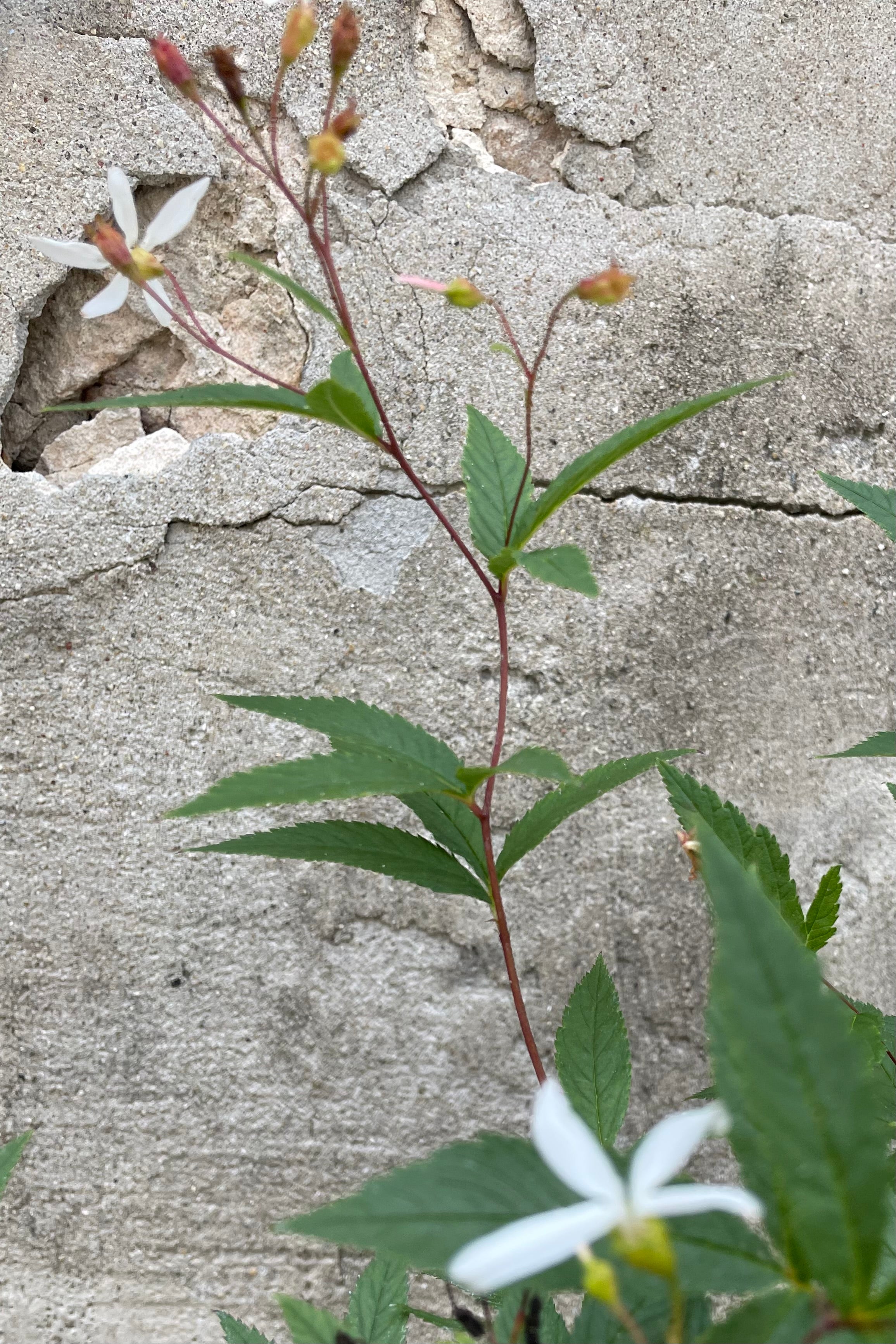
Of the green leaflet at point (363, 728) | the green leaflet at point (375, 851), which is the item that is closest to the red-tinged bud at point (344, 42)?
the green leaflet at point (363, 728)

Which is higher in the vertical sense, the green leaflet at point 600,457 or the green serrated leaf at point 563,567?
the green leaflet at point 600,457

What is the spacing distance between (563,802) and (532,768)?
0.52 ft

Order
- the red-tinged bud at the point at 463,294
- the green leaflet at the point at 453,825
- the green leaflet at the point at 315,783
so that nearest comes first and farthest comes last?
the green leaflet at the point at 315,783, the red-tinged bud at the point at 463,294, the green leaflet at the point at 453,825

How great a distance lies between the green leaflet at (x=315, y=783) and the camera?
478 mm

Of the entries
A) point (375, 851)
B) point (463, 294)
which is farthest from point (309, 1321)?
point (463, 294)

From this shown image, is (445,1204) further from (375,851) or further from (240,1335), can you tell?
(240,1335)

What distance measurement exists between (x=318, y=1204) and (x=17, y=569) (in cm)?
95

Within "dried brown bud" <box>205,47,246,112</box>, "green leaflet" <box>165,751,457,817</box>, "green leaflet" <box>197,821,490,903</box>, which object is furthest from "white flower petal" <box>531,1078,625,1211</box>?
"dried brown bud" <box>205,47,246,112</box>

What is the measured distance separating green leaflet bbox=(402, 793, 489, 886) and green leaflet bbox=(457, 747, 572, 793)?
0.11m

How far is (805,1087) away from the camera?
31 centimetres

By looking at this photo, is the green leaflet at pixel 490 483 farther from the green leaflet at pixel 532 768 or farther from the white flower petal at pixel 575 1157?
the white flower petal at pixel 575 1157

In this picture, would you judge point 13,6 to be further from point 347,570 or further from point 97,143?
point 347,570

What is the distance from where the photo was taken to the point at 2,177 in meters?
1.29

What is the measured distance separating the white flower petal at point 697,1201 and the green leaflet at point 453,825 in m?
0.37
